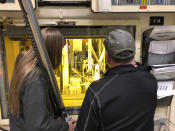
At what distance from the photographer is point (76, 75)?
1.83 metres

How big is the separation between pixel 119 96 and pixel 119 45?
280mm

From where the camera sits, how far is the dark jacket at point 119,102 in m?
0.90

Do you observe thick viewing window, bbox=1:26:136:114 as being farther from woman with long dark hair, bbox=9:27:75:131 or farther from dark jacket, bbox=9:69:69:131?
dark jacket, bbox=9:69:69:131

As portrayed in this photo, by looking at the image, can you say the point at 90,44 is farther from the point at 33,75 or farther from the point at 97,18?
the point at 33,75

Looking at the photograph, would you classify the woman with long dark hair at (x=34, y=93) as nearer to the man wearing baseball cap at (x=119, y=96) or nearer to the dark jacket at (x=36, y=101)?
the dark jacket at (x=36, y=101)

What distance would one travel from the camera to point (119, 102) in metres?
0.90

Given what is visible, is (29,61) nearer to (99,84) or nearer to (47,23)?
(99,84)

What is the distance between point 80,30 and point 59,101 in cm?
79

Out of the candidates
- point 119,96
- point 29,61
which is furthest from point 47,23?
point 119,96

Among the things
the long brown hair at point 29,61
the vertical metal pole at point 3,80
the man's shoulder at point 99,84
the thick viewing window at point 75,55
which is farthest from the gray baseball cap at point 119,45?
the vertical metal pole at point 3,80

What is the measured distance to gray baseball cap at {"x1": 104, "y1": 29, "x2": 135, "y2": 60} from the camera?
0.93 m

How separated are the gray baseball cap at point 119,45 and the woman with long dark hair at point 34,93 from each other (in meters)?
0.32

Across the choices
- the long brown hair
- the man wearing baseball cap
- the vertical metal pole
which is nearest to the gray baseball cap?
the man wearing baseball cap

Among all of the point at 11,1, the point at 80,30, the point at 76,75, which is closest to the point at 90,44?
the point at 80,30
